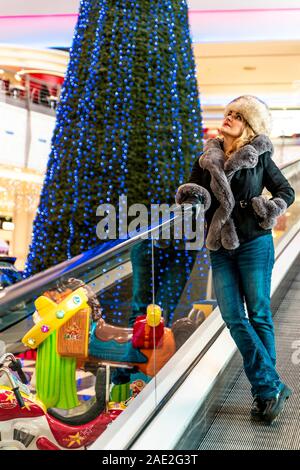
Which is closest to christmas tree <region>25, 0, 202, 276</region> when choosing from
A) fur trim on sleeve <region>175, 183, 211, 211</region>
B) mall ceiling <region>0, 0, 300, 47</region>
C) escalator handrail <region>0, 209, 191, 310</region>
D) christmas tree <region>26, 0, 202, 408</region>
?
christmas tree <region>26, 0, 202, 408</region>

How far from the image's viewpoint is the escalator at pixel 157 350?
2354mm

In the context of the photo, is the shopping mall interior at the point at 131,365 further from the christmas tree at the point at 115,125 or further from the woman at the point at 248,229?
the woman at the point at 248,229

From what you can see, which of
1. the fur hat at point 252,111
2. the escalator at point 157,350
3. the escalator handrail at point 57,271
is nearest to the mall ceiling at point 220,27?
the escalator at point 157,350

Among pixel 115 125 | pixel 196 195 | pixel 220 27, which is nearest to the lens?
pixel 196 195

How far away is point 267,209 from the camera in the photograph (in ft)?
10.0

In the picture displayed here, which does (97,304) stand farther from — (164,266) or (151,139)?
(151,139)

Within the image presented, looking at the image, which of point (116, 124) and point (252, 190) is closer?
point (252, 190)

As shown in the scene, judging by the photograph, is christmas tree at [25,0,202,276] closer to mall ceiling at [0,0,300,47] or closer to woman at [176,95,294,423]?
woman at [176,95,294,423]

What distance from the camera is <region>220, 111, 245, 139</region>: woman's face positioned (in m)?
3.18

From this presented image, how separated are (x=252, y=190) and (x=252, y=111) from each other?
1.14ft

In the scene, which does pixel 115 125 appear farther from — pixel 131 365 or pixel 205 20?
pixel 205 20

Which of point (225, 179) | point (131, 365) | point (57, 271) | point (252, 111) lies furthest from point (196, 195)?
point (57, 271)

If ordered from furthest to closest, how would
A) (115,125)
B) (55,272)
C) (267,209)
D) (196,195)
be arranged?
(115,125) → (196,195) → (267,209) → (55,272)
